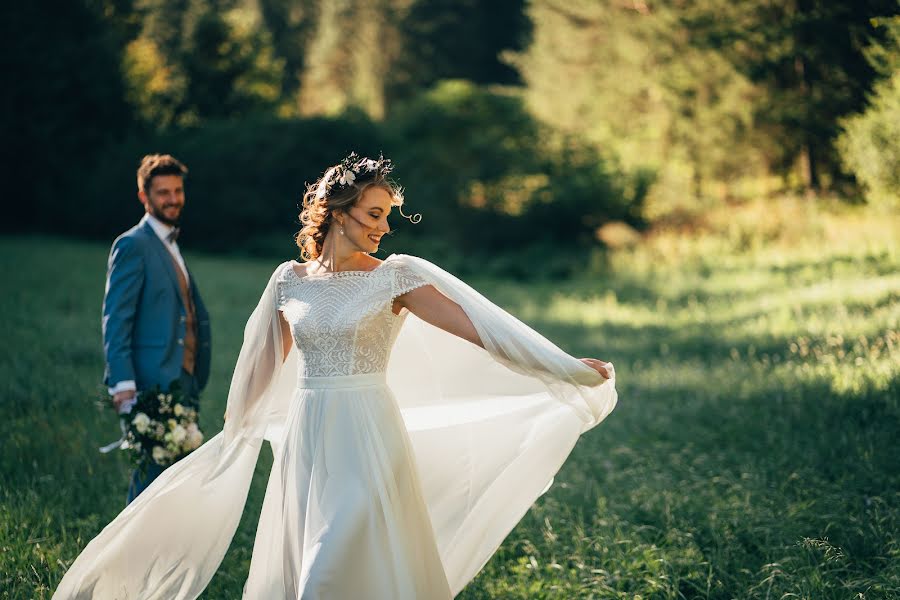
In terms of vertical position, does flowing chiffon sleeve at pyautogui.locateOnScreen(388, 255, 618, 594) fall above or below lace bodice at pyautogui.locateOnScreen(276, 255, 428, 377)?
below

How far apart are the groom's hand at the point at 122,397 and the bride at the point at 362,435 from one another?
78 centimetres

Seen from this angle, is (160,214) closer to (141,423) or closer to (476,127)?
(141,423)

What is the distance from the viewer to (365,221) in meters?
3.91

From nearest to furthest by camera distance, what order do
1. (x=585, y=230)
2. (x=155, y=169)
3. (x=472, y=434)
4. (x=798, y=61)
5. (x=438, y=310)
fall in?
(x=438, y=310), (x=472, y=434), (x=155, y=169), (x=798, y=61), (x=585, y=230)

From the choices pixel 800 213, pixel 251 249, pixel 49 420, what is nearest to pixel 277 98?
pixel 251 249

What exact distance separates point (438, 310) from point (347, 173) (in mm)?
737

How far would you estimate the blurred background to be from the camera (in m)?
5.27

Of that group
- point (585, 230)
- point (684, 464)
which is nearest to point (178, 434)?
point (684, 464)

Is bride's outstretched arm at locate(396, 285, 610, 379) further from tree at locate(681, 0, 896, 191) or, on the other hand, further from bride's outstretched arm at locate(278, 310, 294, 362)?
tree at locate(681, 0, 896, 191)

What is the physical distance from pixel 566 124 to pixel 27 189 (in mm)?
21375

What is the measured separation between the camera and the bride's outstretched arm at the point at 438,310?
3.84 meters

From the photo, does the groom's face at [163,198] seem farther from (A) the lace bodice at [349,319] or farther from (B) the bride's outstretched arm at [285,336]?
(A) the lace bodice at [349,319]

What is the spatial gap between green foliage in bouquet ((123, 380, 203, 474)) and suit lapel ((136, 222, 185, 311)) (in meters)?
0.81

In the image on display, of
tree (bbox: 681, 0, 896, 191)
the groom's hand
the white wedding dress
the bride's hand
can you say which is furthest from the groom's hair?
tree (bbox: 681, 0, 896, 191)
